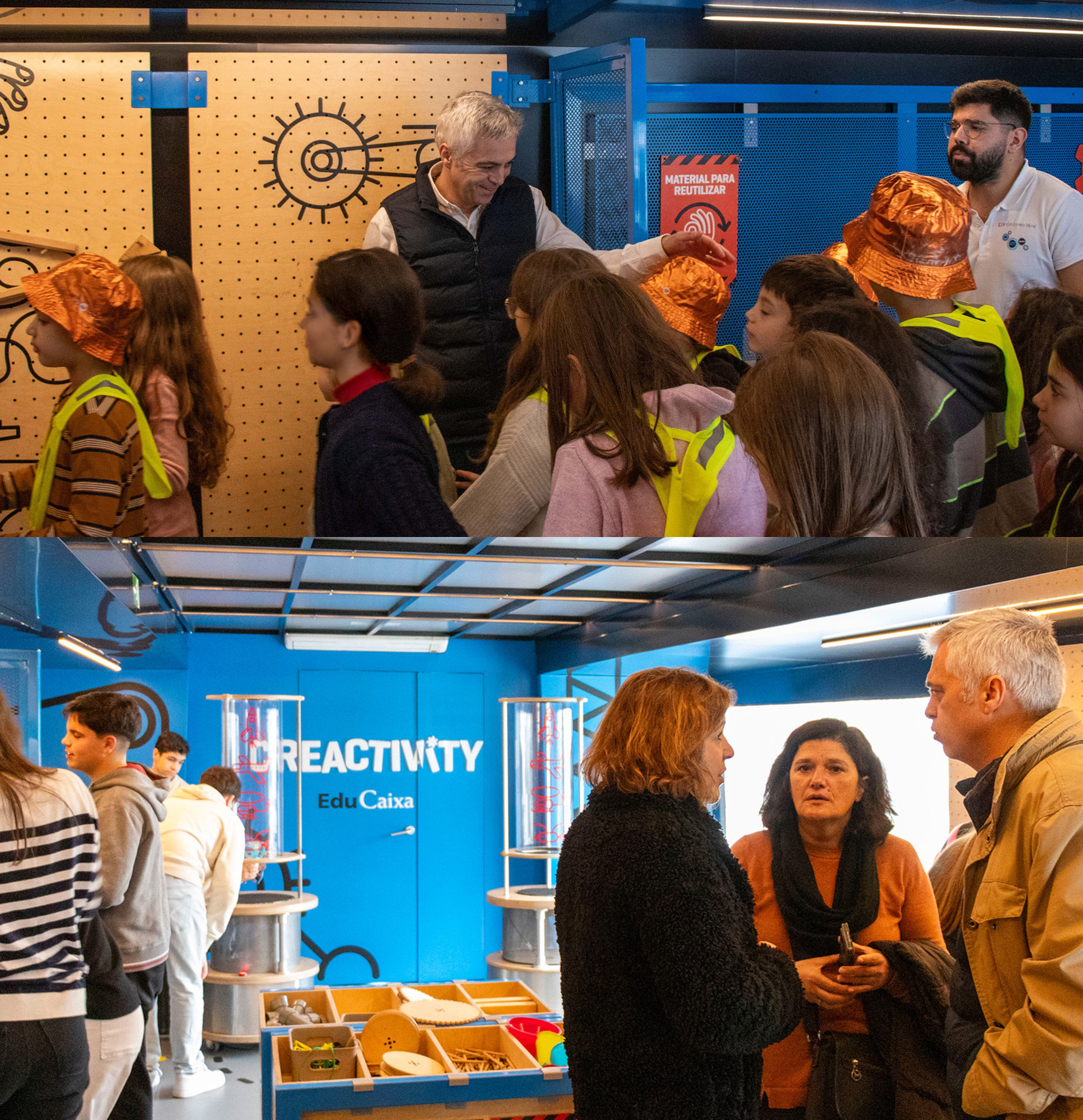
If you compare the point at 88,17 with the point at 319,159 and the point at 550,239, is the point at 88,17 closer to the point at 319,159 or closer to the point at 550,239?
the point at 319,159

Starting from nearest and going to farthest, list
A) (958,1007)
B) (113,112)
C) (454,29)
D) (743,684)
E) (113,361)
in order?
(958,1007) → (113,361) → (113,112) → (454,29) → (743,684)

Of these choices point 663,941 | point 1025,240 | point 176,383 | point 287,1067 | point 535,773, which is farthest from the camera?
point 535,773

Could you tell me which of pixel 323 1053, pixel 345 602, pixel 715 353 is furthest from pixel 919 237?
pixel 323 1053

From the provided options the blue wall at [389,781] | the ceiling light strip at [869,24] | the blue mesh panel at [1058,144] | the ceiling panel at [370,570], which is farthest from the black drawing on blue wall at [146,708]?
the blue mesh panel at [1058,144]

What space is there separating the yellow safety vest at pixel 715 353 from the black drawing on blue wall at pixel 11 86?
1281 mm

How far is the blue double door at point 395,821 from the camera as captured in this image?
240cm

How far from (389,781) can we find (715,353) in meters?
1.35

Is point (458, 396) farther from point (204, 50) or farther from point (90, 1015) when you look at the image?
point (90, 1015)

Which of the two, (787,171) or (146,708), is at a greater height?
(787,171)

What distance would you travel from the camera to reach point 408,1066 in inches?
83.9

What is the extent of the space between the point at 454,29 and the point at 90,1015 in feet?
6.69

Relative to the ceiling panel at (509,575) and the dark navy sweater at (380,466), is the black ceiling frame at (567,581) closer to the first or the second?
the ceiling panel at (509,575)

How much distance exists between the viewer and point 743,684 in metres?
2.33

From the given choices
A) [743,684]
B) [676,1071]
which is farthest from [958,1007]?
[743,684]
